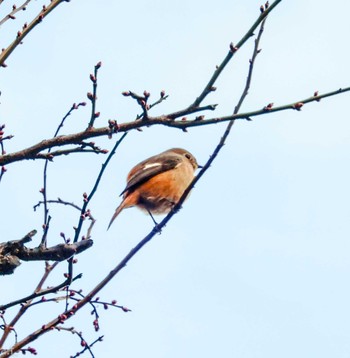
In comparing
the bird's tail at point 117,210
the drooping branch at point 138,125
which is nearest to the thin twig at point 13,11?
the drooping branch at point 138,125

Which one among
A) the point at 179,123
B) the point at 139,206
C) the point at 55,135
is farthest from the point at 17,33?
the point at 139,206

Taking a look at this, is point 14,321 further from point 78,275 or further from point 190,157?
point 190,157

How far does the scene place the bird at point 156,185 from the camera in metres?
8.60

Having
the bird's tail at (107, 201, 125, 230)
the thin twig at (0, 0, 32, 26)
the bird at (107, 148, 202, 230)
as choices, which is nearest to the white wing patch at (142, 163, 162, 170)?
the bird at (107, 148, 202, 230)

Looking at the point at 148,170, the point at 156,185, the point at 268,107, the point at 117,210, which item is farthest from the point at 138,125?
the point at 148,170

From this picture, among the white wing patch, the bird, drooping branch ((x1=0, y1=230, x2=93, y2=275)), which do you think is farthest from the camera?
the white wing patch

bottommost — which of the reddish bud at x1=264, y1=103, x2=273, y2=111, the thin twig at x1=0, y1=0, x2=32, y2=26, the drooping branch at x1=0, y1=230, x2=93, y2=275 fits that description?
the drooping branch at x1=0, y1=230, x2=93, y2=275

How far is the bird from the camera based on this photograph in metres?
8.60

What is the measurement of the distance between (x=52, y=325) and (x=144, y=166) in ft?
17.2

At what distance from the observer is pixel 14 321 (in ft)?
14.3

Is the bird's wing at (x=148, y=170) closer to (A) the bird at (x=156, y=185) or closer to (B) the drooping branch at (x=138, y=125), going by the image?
(A) the bird at (x=156, y=185)

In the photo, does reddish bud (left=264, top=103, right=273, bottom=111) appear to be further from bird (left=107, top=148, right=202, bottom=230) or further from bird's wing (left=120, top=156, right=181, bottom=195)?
bird's wing (left=120, top=156, right=181, bottom=195)

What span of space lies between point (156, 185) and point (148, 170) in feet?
1.19

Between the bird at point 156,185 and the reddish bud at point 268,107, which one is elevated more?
the bird at point 156,185
